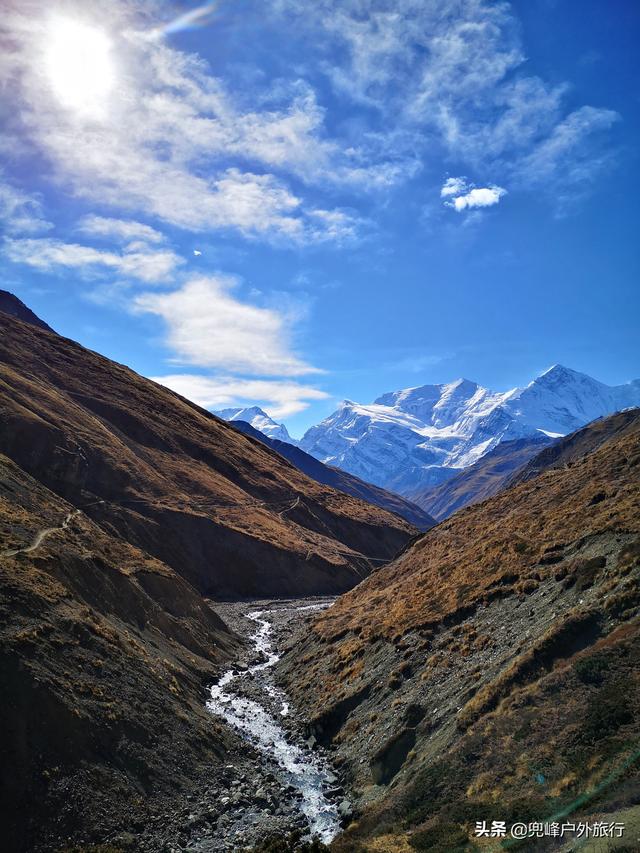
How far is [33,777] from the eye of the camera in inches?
845

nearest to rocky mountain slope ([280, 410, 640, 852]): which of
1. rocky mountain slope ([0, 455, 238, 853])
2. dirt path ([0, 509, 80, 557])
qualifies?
rocky mountain slope ([0, 455, 238, 853])

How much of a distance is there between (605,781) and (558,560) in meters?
18.3

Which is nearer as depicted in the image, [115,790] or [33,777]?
[33,777]

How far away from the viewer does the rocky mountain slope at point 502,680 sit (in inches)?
716

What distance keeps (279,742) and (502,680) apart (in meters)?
15.1

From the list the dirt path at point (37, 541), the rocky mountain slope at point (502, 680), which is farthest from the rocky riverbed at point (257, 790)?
the dirt path at point (37, 541)

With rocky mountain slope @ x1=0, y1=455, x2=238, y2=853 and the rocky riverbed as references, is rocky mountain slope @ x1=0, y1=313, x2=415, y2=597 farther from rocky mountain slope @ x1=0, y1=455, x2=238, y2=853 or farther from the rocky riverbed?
the rocky riverbed

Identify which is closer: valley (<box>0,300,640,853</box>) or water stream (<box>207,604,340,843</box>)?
valley (<box>0,300,640,853</box>)

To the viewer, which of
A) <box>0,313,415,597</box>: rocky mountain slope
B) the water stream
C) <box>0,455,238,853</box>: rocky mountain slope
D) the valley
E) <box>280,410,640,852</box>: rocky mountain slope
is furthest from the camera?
<box>0,313,415,597</box>: rocky mountain slope

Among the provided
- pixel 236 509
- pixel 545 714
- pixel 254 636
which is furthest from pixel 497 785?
pixel 236 509

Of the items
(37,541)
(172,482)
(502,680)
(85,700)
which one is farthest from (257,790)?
(172,482)

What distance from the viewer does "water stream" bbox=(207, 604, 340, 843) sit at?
80.2ft

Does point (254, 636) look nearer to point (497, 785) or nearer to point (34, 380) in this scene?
point (497, 785)

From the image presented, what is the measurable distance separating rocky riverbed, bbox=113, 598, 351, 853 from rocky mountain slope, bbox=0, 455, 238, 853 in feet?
3.63
